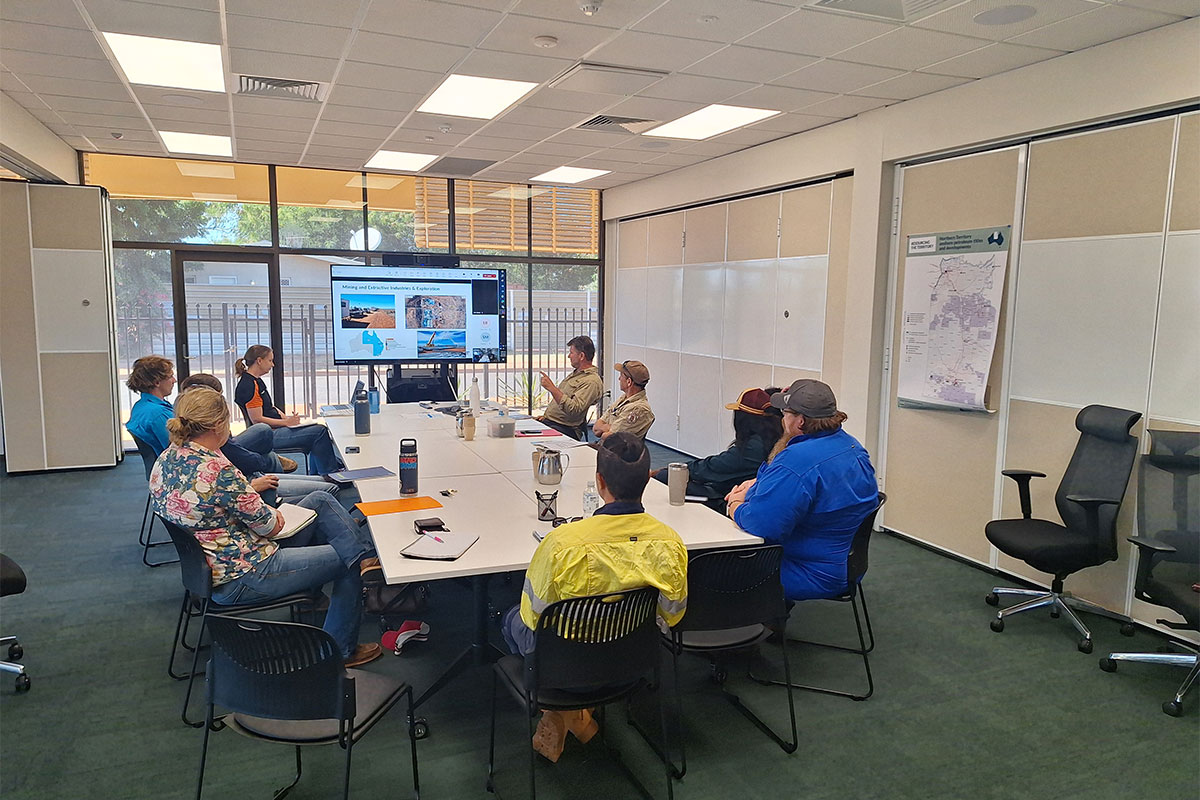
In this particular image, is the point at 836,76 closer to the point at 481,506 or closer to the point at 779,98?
the point at 779,98

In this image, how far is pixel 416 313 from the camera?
670 cm

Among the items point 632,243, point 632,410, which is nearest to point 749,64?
point 632,410

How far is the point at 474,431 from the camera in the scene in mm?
4828

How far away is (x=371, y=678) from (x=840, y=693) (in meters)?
1.99

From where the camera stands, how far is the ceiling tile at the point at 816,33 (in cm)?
357

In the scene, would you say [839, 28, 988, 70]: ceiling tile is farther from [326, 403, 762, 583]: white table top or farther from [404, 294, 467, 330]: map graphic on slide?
[404, 294, 467, 330]: map graphic on slide

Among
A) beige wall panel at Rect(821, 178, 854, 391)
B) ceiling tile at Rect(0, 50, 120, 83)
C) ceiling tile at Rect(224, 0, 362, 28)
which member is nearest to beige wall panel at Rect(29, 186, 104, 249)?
ceiling tile at Rect(0, 50, 120, 83)

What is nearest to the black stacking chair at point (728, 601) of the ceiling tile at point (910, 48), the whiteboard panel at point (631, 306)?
the ceiling tile at point (910, 48)

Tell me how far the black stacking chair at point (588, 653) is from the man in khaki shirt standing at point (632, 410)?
2.50 meters

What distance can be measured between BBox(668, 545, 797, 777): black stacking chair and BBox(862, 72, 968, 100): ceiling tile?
3297mm

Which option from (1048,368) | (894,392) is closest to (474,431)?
(894,392)

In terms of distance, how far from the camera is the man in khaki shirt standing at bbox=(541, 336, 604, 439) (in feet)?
19.3

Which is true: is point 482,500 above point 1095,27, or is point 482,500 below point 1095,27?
below

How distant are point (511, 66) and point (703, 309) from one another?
3.69 metres
